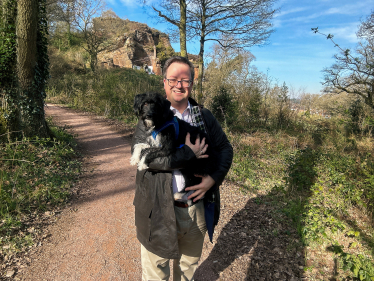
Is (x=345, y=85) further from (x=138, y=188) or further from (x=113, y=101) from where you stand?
(x=138, y=188)

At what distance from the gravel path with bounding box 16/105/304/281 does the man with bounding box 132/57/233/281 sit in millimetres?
1236

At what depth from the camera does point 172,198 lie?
1608mm

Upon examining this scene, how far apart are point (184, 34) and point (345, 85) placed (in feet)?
36.3

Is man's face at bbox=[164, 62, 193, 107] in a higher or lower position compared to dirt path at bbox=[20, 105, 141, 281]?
higher

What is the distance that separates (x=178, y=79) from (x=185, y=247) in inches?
61.8

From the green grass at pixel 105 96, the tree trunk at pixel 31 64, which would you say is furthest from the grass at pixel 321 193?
the green grass at pixel 105 96

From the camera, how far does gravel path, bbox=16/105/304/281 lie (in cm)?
278

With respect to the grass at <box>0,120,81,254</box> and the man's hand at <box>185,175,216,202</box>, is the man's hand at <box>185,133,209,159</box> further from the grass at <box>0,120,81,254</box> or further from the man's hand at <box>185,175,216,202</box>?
the grass at <box>0,120,81,254</box>

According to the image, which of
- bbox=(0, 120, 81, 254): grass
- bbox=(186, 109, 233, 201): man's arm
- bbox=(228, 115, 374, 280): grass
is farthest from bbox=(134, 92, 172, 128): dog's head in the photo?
bbox=(228, 115, 374, 280): grass

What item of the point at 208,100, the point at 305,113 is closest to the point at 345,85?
the point at 305,113

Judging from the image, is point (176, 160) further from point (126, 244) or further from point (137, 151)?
point (126, 244)

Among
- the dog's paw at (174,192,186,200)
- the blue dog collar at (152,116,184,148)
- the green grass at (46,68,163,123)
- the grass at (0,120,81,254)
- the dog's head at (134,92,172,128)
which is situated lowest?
the grass at (0,120,81,254)

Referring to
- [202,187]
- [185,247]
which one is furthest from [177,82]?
[185,247]

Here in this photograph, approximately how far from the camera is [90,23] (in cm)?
2392
